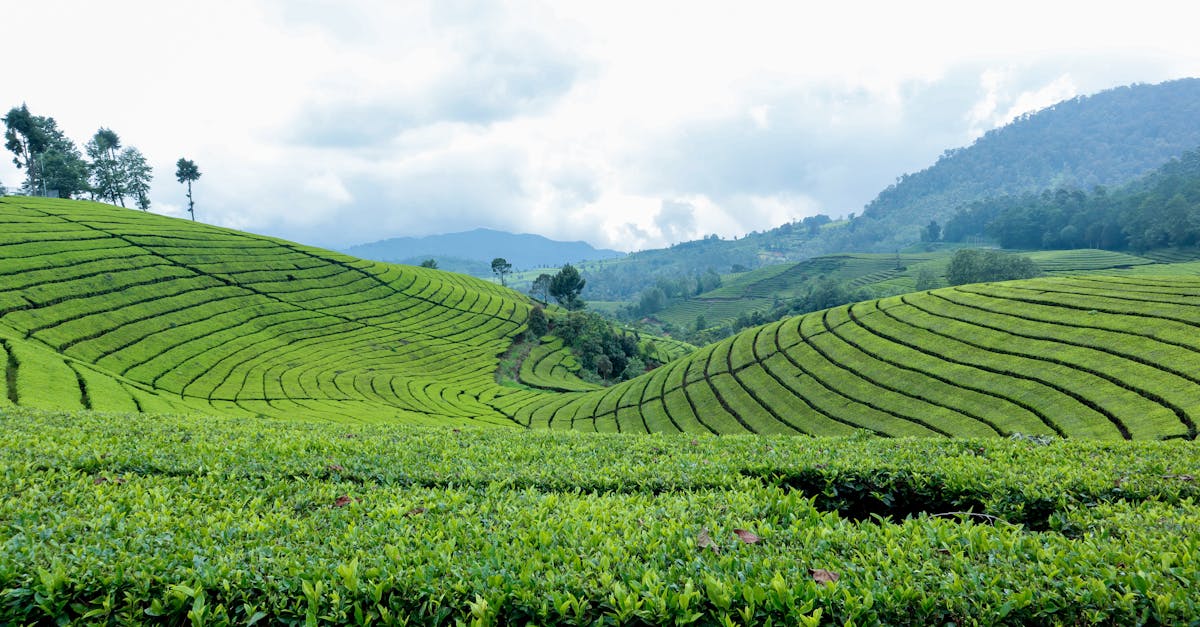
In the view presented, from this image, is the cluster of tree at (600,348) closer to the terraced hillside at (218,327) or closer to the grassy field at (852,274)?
the terraced hillside at (218,327)

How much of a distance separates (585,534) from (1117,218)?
17710cm

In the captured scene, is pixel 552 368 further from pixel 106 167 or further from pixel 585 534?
pixel 106 167

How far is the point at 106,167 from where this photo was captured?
9694 cm

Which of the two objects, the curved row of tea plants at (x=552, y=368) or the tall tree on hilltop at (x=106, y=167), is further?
the tall tree on hilltop at (x=106, y=167)

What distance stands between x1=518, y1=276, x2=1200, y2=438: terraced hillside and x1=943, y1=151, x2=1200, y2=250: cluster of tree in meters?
115

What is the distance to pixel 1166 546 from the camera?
4.59 meters

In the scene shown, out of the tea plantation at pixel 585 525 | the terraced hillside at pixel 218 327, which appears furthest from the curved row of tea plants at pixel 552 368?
the tea plantation at pixel 585 525

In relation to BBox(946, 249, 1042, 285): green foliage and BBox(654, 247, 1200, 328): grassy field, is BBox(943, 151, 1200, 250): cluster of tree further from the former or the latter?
BBox(946, 249, 1042, 285): green foliage

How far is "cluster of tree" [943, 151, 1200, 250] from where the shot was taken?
107625 mm

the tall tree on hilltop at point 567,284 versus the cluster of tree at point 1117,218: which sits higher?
the cluster of tree at point 1117,218

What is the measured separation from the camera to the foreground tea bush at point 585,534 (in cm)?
376

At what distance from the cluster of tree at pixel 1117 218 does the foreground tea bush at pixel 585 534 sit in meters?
147

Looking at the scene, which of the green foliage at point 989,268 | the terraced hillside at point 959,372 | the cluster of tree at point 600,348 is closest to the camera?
the terraced hillside at point 959,372

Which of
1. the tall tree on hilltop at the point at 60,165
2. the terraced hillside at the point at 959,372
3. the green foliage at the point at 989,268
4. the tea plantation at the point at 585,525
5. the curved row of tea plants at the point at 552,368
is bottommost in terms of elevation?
the curved row of tea plants at the point at 552,368
